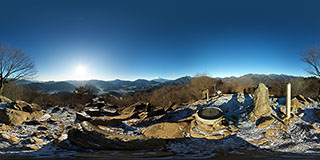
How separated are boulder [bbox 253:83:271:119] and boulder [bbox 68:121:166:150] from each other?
7.13 metres

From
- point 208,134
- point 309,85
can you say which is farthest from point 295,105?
point 309,85

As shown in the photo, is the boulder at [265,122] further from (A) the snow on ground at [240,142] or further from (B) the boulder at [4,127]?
(B) the boulder at [4,127]

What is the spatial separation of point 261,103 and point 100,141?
9.98 metres

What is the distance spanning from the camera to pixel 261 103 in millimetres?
9711

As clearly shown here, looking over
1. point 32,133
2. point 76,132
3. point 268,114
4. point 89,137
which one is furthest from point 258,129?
point 32,133

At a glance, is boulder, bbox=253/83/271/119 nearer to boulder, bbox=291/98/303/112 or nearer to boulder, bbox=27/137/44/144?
boulder, bbox=291/98/303/112

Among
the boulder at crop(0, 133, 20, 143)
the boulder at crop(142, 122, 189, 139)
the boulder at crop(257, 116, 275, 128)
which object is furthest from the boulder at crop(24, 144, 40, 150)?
the boulder at crop(257, 116, 275, 128)

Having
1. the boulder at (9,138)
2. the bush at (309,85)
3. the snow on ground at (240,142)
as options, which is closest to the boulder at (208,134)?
the snow on ground at (240,142)

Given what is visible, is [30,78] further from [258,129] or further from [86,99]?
[258,129]

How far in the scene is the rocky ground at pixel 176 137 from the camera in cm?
592

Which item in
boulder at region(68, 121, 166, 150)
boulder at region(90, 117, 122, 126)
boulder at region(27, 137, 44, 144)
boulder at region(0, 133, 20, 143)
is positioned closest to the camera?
boulder at region(68, 121, 166, 150)

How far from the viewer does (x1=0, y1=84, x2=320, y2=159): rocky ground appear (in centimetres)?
592

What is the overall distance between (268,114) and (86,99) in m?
28.0

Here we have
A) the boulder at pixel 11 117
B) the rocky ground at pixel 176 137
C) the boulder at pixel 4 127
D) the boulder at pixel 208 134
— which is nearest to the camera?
the rocky ground at pixel 176 137
